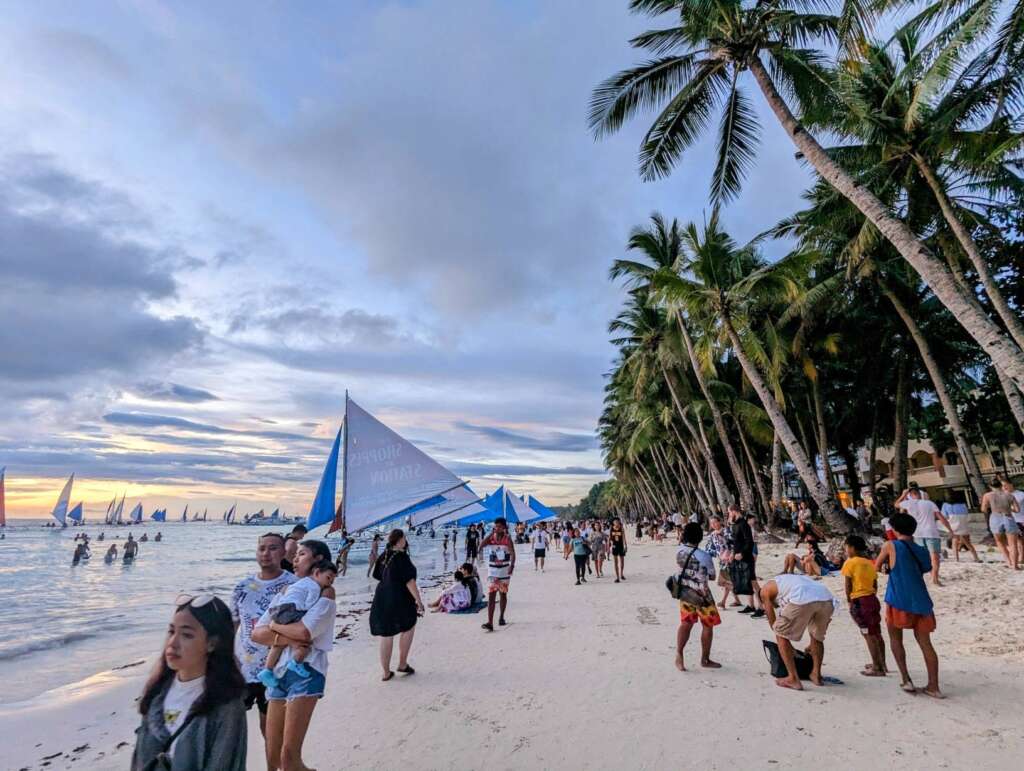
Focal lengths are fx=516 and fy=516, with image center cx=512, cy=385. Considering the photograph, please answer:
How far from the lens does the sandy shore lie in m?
4.17

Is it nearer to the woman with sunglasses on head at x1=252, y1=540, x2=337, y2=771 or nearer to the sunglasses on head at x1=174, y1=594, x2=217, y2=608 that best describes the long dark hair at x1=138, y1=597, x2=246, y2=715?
the sunglasses on head at x1=174, y1=594, x2=217, y2=608

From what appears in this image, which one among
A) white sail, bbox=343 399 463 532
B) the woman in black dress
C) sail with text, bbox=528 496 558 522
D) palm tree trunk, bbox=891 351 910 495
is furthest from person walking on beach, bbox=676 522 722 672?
sail with text, bbox=528 496 558 522

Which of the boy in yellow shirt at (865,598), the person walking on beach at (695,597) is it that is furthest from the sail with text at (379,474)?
the boy in yellow shirt at (865,598)

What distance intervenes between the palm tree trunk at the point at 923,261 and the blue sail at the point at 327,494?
12.3 metres

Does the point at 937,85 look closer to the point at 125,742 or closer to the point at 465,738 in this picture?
the point at 465,738

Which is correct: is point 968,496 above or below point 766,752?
above

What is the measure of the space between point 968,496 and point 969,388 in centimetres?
1315

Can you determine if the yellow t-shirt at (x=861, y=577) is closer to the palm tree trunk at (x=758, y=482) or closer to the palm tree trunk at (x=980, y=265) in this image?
the palm tree trunk at (x=980, y=265)

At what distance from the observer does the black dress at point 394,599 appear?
6.07 m

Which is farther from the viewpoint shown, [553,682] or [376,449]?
[376,449]

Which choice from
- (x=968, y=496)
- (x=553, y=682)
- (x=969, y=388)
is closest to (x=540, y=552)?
(x=553, y=682)

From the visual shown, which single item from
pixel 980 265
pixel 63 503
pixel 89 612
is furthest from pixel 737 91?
pixel 63 503

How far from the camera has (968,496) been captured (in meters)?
37.4

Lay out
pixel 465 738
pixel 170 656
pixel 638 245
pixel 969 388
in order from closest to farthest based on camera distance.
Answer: pixel 170 656 → pixel 465 738 → pixel 638 245 → pixel 969 388
